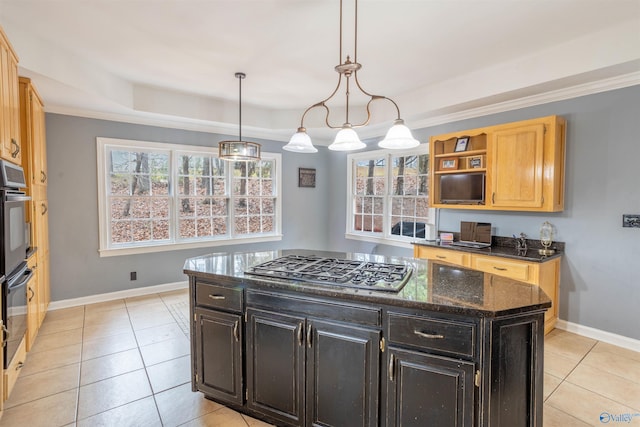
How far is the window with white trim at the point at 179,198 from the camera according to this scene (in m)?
4.20

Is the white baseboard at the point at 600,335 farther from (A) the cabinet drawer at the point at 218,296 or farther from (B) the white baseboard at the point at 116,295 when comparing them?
(B) the white baseboard at the point at 116,295

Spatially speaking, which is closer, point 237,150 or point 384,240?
point 237,150

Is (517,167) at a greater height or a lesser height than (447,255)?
greater

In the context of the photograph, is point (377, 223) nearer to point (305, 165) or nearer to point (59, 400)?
point (305, 165)

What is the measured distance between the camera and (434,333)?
1467mm

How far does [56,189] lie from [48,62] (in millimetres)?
1646

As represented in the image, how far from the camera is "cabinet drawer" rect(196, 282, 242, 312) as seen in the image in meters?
1.97

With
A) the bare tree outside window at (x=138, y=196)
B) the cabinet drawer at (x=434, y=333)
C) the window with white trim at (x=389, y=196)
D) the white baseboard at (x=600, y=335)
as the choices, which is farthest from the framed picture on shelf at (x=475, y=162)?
the bare tree outside window at (x=138, y=196)

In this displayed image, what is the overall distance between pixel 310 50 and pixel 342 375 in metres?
2.67

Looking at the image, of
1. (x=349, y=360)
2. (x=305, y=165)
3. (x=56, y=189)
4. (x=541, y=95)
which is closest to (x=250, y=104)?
(x=305, y=165)

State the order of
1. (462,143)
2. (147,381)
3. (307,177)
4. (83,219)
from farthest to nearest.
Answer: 1. (307,177)
2. (83,219)
3. (462,143)
4. (147,381)

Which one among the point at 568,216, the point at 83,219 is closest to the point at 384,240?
the point at 568,216

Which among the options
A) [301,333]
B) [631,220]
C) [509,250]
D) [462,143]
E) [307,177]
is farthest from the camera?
[307,177]

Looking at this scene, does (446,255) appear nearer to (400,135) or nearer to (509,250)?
(509,250)
